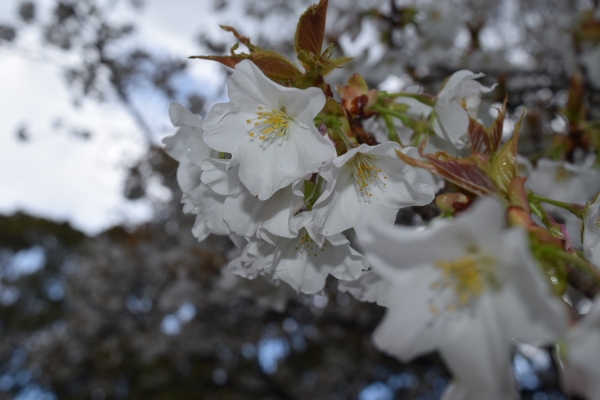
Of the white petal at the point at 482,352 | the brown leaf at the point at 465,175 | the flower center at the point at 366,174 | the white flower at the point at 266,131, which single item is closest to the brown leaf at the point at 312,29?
the white flower at the point at 266,131

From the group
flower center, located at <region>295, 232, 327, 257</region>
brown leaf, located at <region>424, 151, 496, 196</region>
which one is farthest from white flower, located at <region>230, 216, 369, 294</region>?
brown leaf, located at <region>424, 151, 496, 196</region>

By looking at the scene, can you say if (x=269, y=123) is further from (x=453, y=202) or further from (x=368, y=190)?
(x=453, y=202)

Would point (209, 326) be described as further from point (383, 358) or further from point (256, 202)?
point (256, 202)

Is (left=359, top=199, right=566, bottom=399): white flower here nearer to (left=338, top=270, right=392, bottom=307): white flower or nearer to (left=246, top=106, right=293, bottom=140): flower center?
(left=338, top=270, right=392, bottom=307): white flower

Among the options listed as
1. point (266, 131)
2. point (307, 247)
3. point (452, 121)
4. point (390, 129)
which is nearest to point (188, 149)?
point (266, 131)

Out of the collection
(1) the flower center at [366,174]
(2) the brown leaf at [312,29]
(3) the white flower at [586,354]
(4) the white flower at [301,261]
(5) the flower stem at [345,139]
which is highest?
(2) the brown leaf at [312,29]

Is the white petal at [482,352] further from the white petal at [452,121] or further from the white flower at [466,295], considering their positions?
the white petal at [452,121]
